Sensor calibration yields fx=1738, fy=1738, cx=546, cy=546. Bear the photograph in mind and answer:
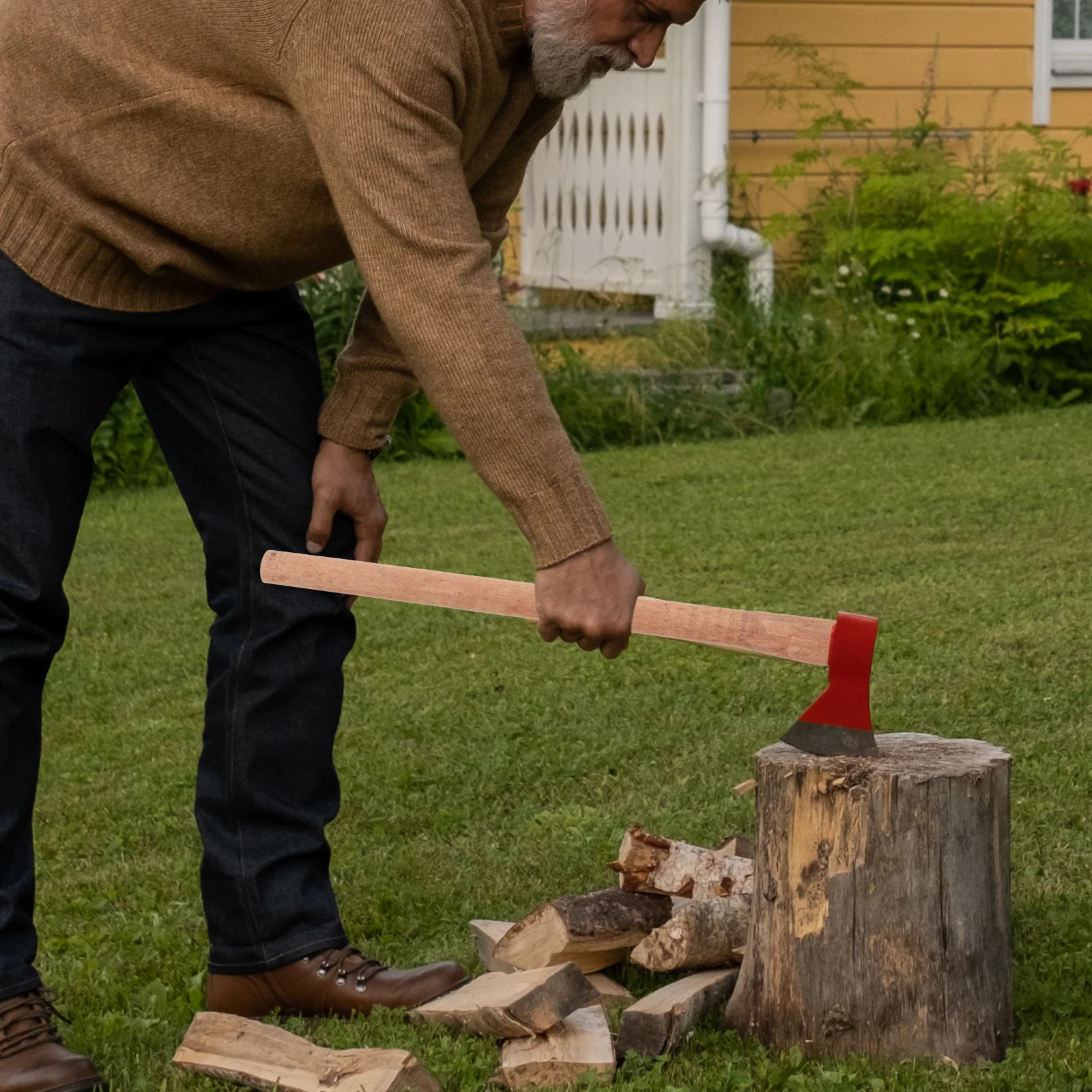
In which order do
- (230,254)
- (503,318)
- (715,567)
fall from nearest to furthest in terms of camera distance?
(503,318) → (230,254) → (715,567)

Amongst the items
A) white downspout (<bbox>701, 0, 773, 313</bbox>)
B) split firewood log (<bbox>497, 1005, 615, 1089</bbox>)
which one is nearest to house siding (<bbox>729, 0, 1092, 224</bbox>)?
white downspout (<bbox>701, 0, 773, 313</bbox>)

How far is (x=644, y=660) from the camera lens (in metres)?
5.22

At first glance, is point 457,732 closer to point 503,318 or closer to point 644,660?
point 644,660

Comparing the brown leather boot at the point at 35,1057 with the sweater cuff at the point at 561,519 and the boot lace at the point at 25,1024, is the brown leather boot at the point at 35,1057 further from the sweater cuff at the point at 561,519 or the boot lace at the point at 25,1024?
the sweater cuff at the point at 561,519

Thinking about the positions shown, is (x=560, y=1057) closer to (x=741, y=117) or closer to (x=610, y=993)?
(x=610, y=993)

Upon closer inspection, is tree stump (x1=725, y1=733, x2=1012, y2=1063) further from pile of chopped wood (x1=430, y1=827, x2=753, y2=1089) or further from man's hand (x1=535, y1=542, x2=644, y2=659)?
man's hand (x1=535, y1=542, x2=644, y2=659)

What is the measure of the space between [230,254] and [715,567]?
375 centimetres

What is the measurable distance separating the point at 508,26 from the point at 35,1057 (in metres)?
1.70

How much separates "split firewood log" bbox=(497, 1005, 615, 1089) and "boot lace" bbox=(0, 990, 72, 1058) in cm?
71

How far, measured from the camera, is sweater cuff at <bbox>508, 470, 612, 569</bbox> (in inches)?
96.7

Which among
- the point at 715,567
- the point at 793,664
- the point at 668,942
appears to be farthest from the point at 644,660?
the point at 668,942

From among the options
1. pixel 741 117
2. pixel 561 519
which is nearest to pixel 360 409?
pixel 561 519

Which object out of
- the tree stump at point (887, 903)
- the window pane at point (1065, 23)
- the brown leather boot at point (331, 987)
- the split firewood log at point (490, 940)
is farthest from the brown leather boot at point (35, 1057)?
the window pane at point (1065, 23)

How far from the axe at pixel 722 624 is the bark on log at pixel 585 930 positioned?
0.52 m
